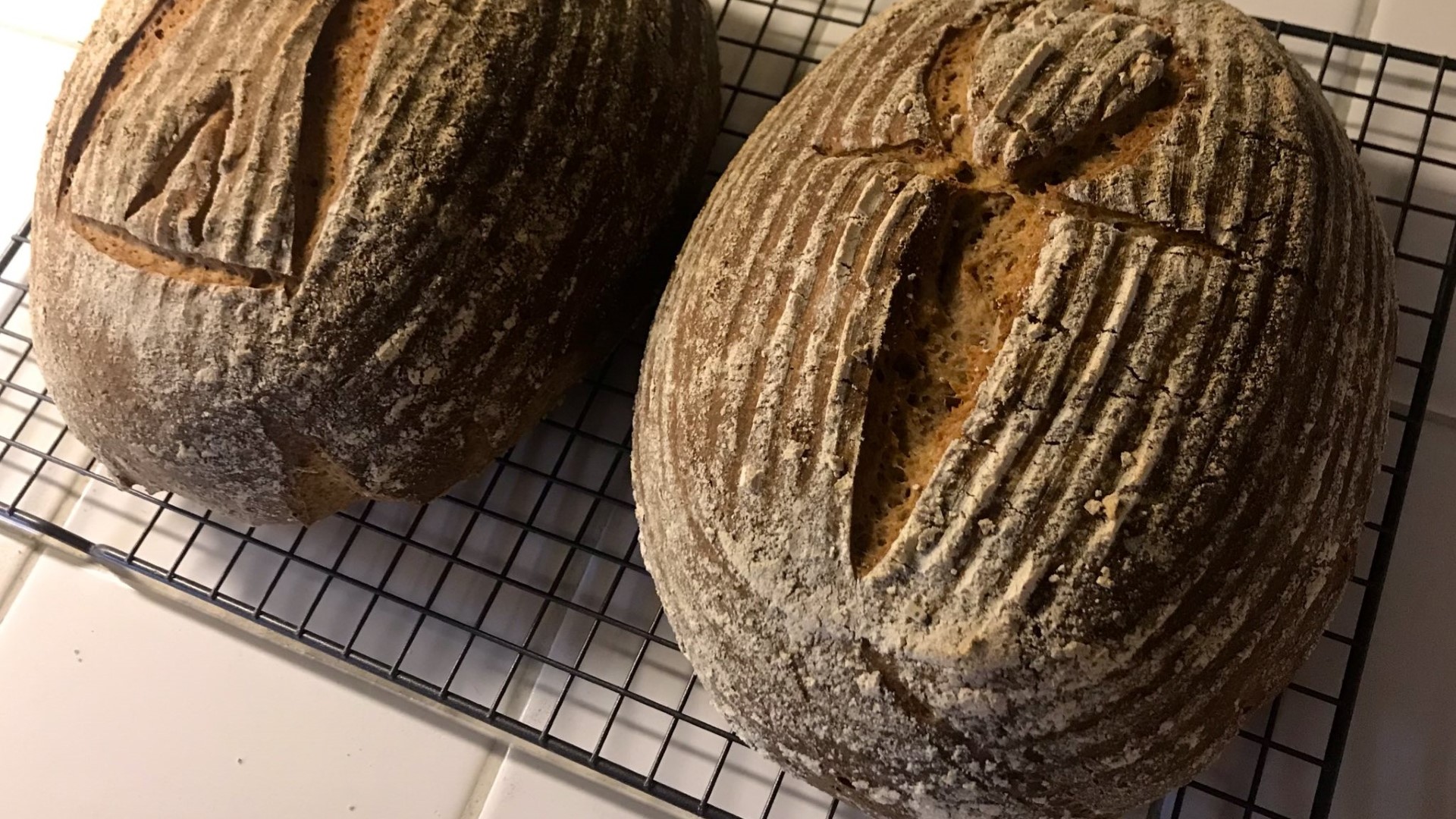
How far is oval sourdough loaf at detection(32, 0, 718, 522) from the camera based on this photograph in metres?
0.95

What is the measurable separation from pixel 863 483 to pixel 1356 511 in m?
0.45

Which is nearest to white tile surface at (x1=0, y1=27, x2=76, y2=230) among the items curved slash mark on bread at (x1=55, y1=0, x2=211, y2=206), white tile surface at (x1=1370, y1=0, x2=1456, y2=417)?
curved slash mark on bread at (x1=55, y1=0, x2=211, y2=206)

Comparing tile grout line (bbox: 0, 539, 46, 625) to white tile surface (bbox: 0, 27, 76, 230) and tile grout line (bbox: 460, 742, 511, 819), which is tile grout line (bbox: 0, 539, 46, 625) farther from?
tile grout line (bbox: 460, 742, 511, 819)

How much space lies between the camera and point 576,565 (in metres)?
1.23

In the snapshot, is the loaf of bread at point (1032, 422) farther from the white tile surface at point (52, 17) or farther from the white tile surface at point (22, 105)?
the white tile surface at point (52, 17)

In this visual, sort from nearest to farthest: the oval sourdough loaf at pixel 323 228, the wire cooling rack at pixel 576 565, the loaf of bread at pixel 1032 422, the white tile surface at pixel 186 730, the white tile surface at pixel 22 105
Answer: the loaf of bread at pixel 1032 422
the oval sourdough loaf at pixel 323 228
the wire cooling rack at pixel 576 565
the white tile surface at pixel 186 730
the white tile surface at pixel 22 105

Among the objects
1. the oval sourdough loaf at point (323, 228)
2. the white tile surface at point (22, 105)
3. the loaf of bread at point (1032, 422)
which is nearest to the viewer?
the loaf of bread at point (1032, 422)

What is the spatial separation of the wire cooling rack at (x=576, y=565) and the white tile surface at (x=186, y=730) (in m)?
0.07

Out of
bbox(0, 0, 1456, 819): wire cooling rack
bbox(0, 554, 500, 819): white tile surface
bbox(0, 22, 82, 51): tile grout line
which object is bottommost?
bbox(0, 554, 500, 819): white tile surface

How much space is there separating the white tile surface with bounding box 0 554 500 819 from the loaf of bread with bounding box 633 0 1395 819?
19.1 inches

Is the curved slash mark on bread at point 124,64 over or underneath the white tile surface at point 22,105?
over

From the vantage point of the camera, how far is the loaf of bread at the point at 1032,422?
76cm

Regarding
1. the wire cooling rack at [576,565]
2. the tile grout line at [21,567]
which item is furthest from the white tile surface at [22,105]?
the tile grout line at [21,567]

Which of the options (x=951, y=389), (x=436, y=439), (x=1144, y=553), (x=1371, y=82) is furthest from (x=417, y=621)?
(x=1371, y=82)
